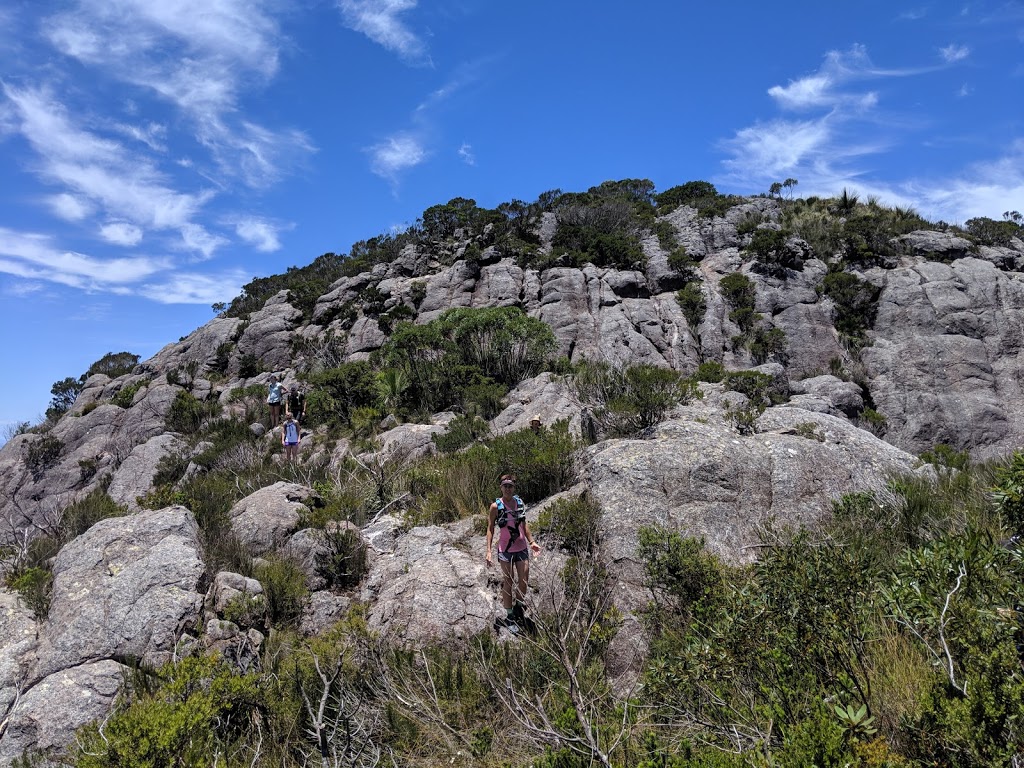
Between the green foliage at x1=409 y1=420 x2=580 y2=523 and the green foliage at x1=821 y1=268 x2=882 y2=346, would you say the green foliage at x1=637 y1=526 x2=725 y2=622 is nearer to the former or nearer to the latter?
the green foliage at x1=409 y1=420 x2=580 y2=523

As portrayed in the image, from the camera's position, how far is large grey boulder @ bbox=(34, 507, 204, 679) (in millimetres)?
5398

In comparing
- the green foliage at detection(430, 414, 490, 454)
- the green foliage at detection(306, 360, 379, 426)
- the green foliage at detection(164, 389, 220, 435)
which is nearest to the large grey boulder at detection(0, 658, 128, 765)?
the green foliage at detection(430, 414, 490, 454)

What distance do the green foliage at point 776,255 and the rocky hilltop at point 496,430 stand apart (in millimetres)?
146

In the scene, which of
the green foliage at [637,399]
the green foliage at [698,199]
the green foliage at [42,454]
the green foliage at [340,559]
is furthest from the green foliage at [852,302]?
the green foliage at [42,454]

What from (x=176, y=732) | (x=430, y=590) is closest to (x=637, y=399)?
(x=430, y=590)

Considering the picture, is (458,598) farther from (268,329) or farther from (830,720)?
(268,329)

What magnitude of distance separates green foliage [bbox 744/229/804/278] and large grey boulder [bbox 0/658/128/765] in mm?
26284

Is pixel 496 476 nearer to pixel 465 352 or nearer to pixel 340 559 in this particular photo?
pixel 340 559

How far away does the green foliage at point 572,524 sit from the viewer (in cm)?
704

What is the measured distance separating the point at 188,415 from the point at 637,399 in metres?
19.5

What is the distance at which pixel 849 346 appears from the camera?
69.4ft

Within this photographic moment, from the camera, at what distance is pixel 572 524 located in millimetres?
7195

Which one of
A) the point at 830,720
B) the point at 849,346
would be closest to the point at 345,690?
the point at 830,720

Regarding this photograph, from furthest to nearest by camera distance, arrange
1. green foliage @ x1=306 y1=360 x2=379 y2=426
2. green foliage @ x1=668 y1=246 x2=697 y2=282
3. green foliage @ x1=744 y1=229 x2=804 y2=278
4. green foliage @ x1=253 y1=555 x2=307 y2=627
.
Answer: green foliage @ x1=668 y1=246 x2=697 y2=282, green foliage @ x1=744 y1=229 x2=804 y2=278, green foliage @ x1=306 y1=360 x2=379 y2=426, green foliage @ x1=253 y1=555 x2=307 y2=627
